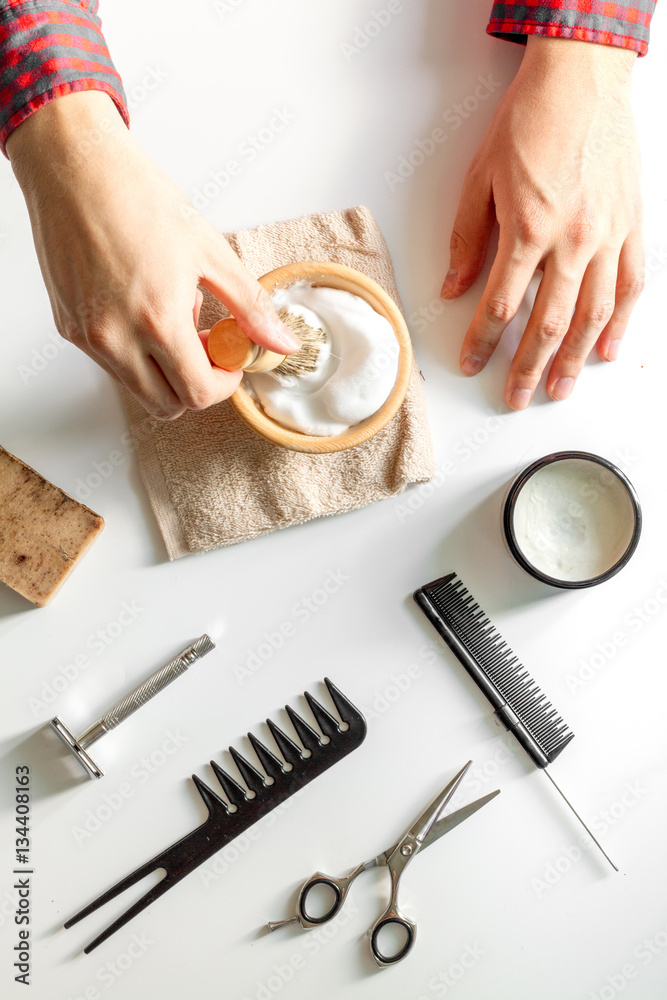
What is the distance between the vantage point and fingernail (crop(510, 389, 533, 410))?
3.27 ft

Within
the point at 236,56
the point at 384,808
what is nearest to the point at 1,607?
the point at 384,808

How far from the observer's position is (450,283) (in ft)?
3.27

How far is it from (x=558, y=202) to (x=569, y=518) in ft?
1.38

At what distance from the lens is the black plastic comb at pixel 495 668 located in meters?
1.00

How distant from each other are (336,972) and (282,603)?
54cm

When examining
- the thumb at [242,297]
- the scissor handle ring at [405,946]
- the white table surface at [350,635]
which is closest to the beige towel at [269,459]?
the white table surface at [350,635]

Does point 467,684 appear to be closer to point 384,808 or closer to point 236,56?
point 384,808

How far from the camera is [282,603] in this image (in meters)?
1.02

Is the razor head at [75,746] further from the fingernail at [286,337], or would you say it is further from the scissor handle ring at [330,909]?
the fingernail at [286,337]

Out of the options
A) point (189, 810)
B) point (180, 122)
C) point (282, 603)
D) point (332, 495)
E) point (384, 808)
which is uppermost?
point (180, 122)

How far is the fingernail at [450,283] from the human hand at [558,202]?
0.8 inches

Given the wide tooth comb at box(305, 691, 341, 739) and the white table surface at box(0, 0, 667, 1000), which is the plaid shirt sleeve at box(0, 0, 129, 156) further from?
the wide tooth comb at box(305, 691, 341, 739)

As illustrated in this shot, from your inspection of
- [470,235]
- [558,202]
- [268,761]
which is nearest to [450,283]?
[470,235]

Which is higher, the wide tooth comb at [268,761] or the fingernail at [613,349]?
the fingernail at [613,349]
